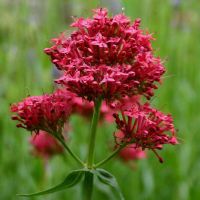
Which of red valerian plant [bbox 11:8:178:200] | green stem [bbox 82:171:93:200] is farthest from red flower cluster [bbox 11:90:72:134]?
green stem [bbox 82:171:93:200]

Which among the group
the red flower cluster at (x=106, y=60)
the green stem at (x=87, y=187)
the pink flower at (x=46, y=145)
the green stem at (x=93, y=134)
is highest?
the red flower cluster at (x=106, y=60)

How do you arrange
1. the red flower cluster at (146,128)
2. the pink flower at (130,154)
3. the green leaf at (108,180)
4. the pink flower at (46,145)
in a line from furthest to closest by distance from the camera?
the pink flower at (130,154)
the pink flower at (46,145)
the red flower cluster at (146,128)
the green leaf at (108,180)

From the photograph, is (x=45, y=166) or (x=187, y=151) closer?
(x=45, y=166)

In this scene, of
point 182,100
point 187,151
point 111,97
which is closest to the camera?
point 111,97

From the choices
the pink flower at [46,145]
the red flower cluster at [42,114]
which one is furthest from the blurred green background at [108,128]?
the red flower cluster at [42,114]

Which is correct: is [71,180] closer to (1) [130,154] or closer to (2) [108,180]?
(2) [108,180]

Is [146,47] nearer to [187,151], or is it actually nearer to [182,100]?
[187,151]

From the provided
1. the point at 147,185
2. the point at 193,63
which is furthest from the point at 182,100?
the point at 147,185

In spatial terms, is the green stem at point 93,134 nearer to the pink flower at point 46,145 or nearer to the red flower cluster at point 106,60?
the red flower cluster at point 106,60
